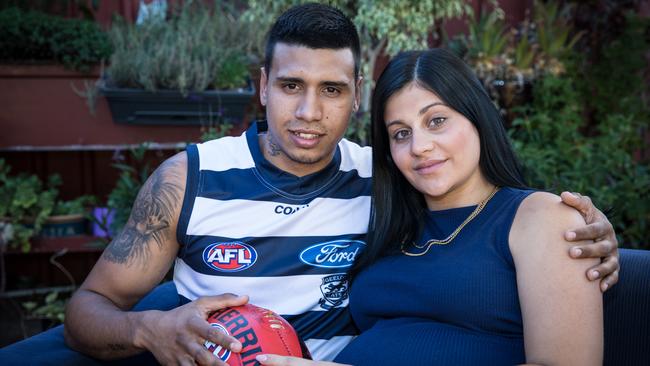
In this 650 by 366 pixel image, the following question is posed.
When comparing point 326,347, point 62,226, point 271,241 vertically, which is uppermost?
point 271,241

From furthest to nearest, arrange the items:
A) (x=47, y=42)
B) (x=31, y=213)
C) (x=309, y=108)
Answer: (x=47, y=42)
(x=31, y=213)
(x=309, y=108)

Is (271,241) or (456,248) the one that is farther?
(271,241)

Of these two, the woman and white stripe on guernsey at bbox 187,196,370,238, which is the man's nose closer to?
the woman

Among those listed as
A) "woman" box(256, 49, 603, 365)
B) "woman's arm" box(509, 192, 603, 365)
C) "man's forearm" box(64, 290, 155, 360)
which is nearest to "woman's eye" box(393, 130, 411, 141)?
"woman" box(256, 49, 603, 365)

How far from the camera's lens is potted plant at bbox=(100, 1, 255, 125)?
162 inches

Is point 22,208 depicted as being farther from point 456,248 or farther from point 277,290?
point 456,248

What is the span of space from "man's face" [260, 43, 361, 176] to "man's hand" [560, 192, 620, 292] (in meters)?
0.86

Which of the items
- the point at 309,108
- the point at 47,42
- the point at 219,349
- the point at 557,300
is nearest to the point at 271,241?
the point at 309,108

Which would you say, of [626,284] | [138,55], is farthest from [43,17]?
[626,284]

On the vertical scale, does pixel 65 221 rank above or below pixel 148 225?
below

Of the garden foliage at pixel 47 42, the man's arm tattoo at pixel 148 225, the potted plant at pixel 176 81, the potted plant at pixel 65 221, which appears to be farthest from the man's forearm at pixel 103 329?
the garden foliage at pixel 47 42

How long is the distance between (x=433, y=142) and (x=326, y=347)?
0.82 meters

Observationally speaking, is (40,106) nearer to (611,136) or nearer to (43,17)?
(43,17)

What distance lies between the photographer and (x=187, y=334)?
6.22 ft
